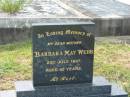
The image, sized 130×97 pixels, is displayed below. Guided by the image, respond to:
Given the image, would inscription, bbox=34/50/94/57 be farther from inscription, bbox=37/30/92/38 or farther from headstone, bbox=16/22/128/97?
inscription, bbox=37/30/92/38

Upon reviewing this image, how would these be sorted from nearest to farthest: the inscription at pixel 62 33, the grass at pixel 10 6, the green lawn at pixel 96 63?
the inscription at pixel 62 33 → the green lawn at pixel 96 63 → the grass at pixel 10 6

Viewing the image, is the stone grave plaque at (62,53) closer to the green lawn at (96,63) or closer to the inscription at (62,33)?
the inscription at (62,33)

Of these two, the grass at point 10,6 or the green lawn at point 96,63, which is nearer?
the green lawn at point 96,63

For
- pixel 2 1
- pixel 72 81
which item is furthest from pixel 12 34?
pixel 72 81

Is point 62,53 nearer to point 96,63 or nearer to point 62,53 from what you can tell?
point 62,53

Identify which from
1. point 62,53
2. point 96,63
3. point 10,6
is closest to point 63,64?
point 62,53

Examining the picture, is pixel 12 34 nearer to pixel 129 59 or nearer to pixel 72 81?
pixel 129 59

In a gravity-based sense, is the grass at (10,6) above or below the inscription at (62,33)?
below

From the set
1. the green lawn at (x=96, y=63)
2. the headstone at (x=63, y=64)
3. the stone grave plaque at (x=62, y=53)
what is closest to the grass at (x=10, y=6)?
the green lawn at (x=96, y=63)

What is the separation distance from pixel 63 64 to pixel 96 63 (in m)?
1.99

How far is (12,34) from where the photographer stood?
802 centimetres

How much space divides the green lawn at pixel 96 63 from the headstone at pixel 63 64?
0.94 meters

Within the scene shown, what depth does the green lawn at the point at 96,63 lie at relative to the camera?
6082 millimetres

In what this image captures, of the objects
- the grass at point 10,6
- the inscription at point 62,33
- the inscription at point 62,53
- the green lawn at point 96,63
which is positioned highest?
the inscription at point 62,33
